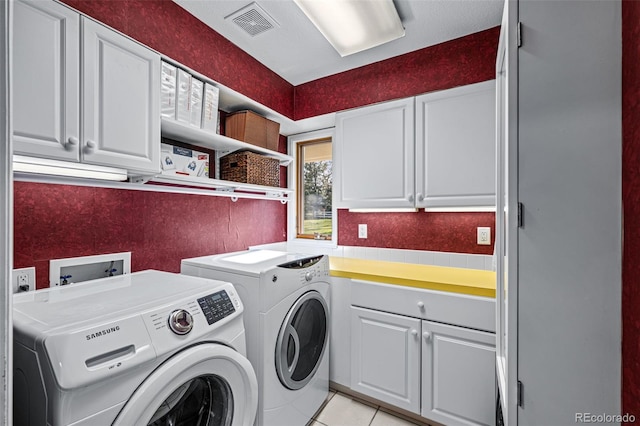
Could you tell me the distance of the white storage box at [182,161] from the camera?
165 centimetres

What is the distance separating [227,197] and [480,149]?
1.79 metres

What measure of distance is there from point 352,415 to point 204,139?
6.58 ft

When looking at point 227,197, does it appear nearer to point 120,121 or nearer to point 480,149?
point 120,121

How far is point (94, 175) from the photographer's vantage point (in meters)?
1.41

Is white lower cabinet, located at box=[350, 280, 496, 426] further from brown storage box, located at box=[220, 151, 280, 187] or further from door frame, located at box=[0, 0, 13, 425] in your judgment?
door frame, located at box=[0, 0, 13, 425]

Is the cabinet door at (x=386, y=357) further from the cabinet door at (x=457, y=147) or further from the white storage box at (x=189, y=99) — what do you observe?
the white storage box at (x=189, y=99)

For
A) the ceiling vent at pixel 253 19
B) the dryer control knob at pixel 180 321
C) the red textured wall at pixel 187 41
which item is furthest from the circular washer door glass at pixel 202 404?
the ceiling vent at pixel 253 19

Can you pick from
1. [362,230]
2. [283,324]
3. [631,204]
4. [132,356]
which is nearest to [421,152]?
[362,230]

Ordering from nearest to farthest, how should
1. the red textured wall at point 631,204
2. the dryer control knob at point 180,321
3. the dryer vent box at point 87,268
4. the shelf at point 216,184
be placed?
the red textured wall at point 631,204
the dryer control knob at point 180,321
the dryer vent box at point 87,268
the shelf at point 216,184

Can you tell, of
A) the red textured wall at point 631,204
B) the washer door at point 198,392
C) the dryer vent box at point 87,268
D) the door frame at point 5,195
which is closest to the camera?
the door frame at point 5,195

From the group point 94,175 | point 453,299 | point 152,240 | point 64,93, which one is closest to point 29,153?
point 64,93

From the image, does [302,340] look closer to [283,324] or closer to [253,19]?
[283,324]

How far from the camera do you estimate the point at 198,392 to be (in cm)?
114

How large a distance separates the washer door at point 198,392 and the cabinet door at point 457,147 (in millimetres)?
1511
